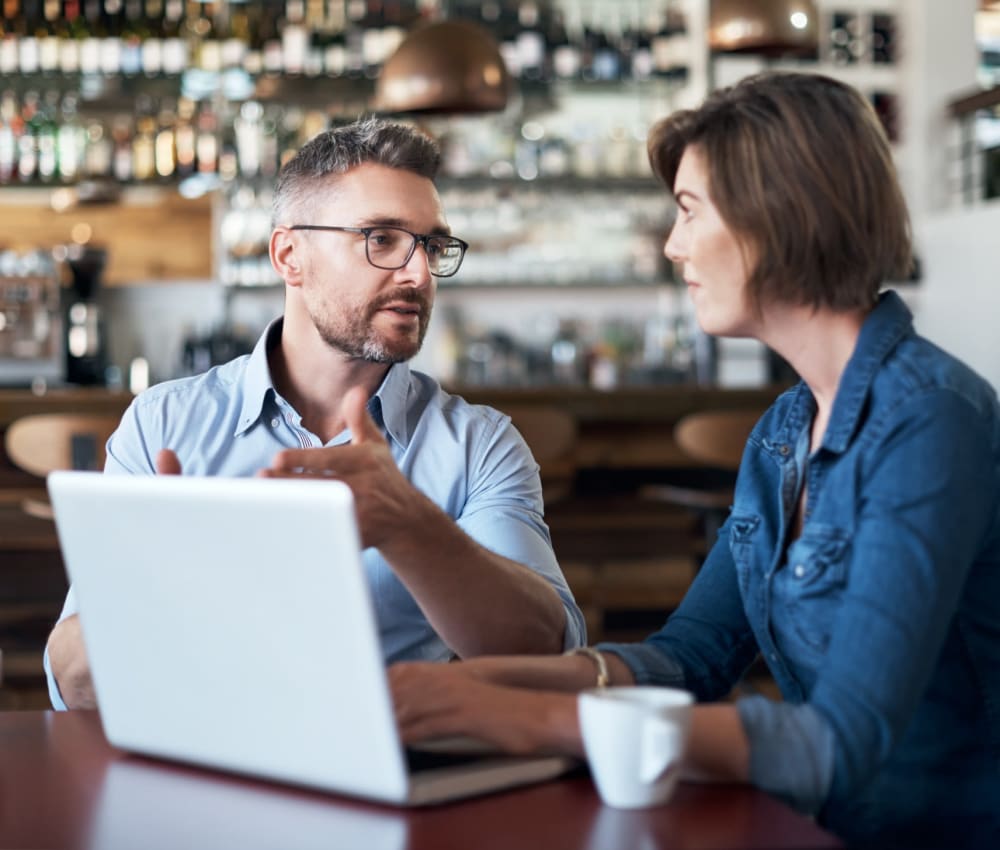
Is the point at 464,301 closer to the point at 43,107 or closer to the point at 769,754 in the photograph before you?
the point at 43,107

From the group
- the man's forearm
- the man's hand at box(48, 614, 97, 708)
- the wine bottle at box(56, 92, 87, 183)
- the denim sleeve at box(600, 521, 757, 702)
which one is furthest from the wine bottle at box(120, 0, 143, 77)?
the denim sleeve at box(600, 521, 757, 702)

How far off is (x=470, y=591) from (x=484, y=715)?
32cm

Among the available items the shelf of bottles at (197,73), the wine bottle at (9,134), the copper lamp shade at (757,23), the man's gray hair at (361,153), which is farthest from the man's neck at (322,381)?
the wine bottle at (9,134)

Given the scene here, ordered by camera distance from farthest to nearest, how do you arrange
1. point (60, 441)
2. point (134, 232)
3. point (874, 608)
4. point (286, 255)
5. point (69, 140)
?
point (134, 232) < point (69, 140) < point (60, 441) < point (286, 255) < point (874, 608)

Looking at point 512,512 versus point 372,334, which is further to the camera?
point 372,334

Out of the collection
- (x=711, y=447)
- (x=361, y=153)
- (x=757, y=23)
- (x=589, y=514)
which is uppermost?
(x=757, y=23)

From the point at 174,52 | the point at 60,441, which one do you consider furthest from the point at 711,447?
the point at 174,52

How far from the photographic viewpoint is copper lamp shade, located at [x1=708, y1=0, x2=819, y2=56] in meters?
3.96

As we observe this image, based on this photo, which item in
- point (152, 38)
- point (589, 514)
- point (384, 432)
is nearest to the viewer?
point (384, 432)

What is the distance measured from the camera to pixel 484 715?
96 cm

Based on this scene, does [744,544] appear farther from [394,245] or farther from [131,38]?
[131,38]

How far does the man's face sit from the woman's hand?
31.4 inches

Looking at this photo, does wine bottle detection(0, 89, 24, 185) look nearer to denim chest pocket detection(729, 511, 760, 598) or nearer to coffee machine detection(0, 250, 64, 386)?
coffee machine detection(0, 250, 64, 386)

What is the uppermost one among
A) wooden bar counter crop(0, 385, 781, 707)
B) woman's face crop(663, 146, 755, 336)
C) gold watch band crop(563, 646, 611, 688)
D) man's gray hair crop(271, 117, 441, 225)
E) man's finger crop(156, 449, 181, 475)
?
man's gray hair crop(271, 117, 441, 225)
